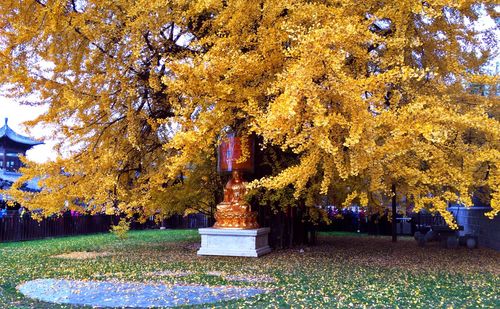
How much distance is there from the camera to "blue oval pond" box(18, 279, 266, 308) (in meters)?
5.43

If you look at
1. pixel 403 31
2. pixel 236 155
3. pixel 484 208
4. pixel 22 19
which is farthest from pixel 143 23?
pixel 484 208

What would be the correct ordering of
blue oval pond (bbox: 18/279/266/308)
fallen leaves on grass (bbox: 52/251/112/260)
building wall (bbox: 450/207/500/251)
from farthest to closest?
building wall (bbox: 450/207/500/251)
fallen leaves on grass (bbox: 52/251/112/260)
blue oval pond (bbox: 18/279/266/308)

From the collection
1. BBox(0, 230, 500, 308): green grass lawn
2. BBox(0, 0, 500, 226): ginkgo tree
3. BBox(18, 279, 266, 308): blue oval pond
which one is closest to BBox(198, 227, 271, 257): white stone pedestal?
BBox(0, 230, 500, 308): green grass lawn

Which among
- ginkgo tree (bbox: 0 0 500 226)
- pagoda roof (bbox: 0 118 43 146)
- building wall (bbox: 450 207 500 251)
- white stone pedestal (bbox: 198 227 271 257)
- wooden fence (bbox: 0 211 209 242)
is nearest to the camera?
ginkgo tree (bbox: 0 0 500 226)

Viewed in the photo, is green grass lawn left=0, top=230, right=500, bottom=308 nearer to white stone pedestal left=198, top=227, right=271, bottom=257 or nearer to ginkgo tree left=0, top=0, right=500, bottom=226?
white stone pedestal left=198, top=227, right=271, bottom=257

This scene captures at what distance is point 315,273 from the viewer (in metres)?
7.72

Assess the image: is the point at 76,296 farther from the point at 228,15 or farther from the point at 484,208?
the point at 484,208

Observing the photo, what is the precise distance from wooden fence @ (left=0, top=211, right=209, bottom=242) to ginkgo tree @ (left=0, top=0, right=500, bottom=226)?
6820mm

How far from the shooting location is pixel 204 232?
420 inches

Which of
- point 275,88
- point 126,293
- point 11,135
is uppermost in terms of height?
point 11,135

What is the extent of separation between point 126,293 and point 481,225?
37.2ft

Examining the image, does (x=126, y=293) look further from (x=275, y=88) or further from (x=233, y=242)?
(x=233, y=242)

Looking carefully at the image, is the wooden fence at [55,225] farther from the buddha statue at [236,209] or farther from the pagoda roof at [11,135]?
the pagoda roof at [11,135]

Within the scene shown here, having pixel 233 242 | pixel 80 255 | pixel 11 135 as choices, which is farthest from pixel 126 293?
pixel 11 135
